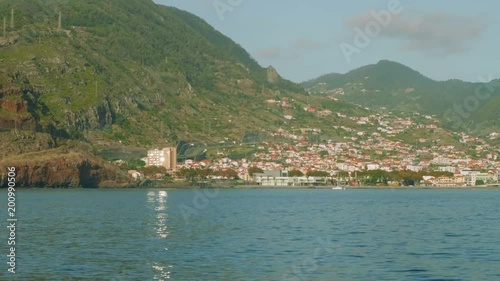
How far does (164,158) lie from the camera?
188500 mm

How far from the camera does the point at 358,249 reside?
4306 cm

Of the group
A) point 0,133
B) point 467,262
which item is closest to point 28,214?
point 467,262

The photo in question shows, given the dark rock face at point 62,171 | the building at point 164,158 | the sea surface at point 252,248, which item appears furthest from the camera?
the building at point 164,158

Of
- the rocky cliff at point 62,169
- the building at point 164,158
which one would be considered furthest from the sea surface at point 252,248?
the building at point 164,158

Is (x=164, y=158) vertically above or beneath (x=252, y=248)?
above

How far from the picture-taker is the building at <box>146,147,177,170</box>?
18512 cm

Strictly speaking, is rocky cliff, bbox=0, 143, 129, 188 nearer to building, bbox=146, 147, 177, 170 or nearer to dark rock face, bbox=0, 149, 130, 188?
dark rock face, bbox=0, 149, 130, 188

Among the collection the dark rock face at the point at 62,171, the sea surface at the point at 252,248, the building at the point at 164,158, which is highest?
the building at the point at 164,158

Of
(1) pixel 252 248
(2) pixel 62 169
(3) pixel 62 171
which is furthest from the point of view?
(3) pixel 62 171

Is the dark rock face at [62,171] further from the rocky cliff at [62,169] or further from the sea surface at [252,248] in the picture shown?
the sea surface at [252,248]

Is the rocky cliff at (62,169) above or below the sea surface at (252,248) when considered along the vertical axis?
above

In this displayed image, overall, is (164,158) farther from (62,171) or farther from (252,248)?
(252,248)

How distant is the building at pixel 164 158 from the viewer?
18512cm

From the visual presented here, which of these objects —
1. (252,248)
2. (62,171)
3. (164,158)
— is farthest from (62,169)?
(252,248)
